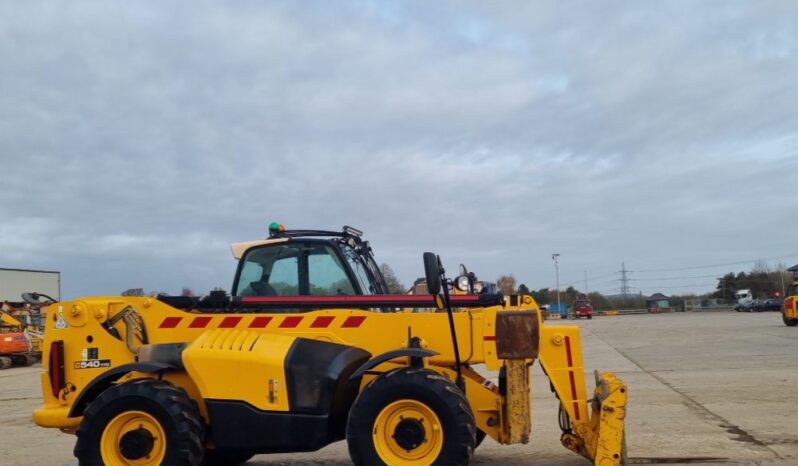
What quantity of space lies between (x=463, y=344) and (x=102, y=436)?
312 cm

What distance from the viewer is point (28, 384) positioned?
1866 cm

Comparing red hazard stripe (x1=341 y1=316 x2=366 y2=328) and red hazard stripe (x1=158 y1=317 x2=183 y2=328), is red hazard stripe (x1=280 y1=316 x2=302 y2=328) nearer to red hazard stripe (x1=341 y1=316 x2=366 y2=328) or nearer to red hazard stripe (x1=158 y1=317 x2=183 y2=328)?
red hazard stripe (x1=341 y1=316 x2=366 y2=328)

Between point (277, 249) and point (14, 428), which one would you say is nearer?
point (277, 249)

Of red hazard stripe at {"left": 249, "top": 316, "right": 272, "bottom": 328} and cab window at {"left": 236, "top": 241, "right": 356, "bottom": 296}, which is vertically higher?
cab window at {"left": 236, "top": 241, "right": 356, "bottom": 296}

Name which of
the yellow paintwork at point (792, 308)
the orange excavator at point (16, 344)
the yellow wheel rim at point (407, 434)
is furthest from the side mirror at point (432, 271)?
the yellow paintwork at point (792, 308)

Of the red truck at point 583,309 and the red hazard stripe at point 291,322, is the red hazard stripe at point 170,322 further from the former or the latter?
the red truck at point 583,309

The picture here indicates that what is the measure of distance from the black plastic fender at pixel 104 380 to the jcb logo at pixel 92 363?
1.00 feet

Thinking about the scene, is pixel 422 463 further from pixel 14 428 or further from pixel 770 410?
pixel 14 428

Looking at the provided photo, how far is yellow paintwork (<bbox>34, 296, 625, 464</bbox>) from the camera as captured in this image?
5516mm

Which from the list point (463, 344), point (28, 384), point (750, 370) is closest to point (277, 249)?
point (463, 344)

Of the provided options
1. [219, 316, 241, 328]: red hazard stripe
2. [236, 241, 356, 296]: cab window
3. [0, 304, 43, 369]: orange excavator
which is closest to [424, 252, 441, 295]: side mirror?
[236, 241, 356, 296]: cab window

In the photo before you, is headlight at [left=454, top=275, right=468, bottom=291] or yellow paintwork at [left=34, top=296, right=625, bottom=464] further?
headlight at [left=454, top=275, right=468, bottom=291]

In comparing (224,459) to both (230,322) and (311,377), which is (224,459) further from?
(311,377)

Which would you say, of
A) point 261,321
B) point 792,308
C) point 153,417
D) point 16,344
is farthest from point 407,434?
point 792,308
